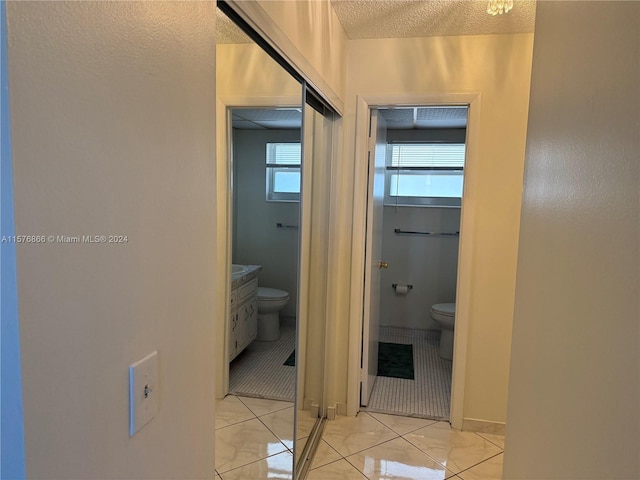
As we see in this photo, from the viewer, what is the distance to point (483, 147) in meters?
2.56

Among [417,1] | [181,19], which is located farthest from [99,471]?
[417,1]

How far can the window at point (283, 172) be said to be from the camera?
188 centimetres

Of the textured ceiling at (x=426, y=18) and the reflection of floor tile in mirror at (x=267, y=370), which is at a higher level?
the textured ceiling at (x=426, y=18)

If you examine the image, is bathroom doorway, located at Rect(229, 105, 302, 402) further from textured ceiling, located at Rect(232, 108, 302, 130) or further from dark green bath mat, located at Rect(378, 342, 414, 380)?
dark green bath mat, located at Rect(378, 342, 414, 380)

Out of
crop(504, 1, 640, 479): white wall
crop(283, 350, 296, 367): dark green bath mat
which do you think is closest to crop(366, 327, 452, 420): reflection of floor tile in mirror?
crop(283, 350, 296, 367): dark green bath mat

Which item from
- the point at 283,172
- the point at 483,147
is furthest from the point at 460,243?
the point at 283,172

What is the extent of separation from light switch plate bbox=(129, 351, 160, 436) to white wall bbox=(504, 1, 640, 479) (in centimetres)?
80

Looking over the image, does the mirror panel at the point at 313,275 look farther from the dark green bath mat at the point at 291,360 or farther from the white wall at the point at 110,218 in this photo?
the white wall at the point at 110,218

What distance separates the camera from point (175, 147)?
2.69 ft

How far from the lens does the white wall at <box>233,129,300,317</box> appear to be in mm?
1610

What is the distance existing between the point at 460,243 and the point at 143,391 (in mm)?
2237

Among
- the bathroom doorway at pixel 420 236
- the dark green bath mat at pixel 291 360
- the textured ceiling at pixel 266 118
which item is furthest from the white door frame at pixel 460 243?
the bathroom doorway at pixel 420 236

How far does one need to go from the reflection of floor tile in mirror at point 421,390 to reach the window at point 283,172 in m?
1.74

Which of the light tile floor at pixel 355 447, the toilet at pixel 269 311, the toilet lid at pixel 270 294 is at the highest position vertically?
the toilet lid at pixel 270 294
